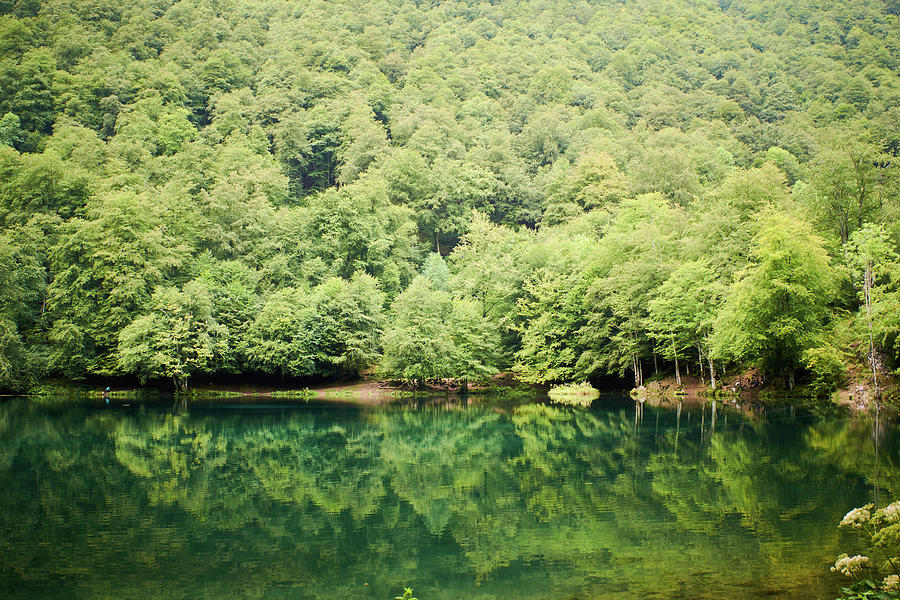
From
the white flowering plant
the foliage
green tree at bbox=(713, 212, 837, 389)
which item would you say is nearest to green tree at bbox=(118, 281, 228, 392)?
the foliage

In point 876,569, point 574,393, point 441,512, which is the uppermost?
point 876,569

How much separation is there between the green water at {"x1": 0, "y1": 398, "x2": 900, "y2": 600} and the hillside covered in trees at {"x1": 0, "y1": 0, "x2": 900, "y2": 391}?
54.4 ft

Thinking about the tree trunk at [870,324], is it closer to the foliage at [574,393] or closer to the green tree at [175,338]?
the foliage at [574,393]

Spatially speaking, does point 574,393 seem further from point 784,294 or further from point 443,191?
point 443,191

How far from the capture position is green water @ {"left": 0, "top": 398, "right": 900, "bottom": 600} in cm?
747

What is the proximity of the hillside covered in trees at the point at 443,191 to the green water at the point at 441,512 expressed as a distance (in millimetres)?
16580

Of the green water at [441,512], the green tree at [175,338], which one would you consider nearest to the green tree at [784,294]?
the green water at [441,512]

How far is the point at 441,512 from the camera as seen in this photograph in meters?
10.7

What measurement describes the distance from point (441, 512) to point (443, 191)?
60.8 meters

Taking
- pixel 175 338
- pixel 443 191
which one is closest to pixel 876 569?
pixel 175 338

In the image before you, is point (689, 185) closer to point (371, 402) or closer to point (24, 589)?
point (371, 402)

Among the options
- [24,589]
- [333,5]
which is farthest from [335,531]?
[333,5]

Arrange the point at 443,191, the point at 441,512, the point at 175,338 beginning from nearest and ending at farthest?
the point at 441,512
the point at 175,338
the point at 443,191

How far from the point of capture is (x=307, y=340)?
4541 cm
